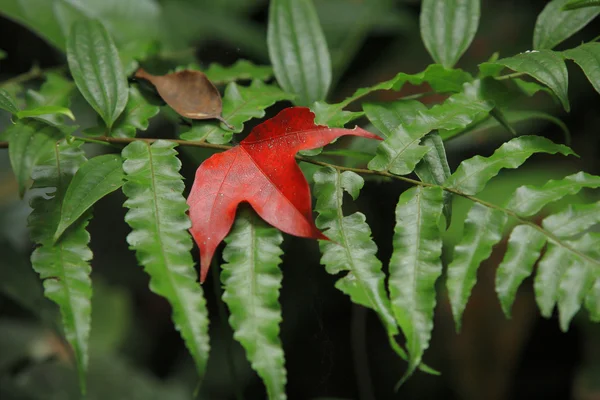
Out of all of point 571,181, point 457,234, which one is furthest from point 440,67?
point 457,234

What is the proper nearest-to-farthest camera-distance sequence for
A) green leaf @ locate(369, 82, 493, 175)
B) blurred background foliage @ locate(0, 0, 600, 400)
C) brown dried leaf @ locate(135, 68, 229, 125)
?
1. green leaf @ locate(369, 82, 493, 175)
2. brown dried leaf @ locate(135, 68, 229, 125)
3. blurred background foliage @ locate(0, 0, 600, 400)

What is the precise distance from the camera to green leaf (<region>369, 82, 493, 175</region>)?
0.67 meters

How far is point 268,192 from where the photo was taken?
647 mm

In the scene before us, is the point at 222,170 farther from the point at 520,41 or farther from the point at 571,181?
the point at 520,41

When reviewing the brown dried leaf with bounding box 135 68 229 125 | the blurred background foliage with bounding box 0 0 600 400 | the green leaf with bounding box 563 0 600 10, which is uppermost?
the green leaf with bounding box 563 0 600 10

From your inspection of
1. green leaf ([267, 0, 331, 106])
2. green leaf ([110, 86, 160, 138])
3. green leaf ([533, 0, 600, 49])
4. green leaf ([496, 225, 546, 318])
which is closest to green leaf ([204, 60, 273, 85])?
green leaf ([267, 0, 331, 106])

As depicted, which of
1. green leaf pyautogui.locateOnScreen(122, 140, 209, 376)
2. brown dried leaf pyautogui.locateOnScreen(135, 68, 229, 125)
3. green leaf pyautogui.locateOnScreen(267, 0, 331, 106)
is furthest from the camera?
green leaf pyautogui.locateOnScreen(267, 0, 331, 106)

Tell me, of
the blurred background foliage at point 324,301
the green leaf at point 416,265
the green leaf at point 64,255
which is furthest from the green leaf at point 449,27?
the green leaf at point 64,255

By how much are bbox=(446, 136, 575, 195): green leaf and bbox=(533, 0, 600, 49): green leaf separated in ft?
0.71

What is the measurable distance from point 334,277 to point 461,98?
31.9 inches

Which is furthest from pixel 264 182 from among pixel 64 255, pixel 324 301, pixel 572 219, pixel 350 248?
pixel 324 301

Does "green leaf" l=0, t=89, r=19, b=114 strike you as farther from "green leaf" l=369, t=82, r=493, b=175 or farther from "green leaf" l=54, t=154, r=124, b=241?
"green leaf" l=369, t=82, r=493, b=175

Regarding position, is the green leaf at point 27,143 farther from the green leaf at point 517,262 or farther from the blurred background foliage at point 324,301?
the blurred background foliage at point 324,301

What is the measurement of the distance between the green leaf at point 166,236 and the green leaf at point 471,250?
26 cm
